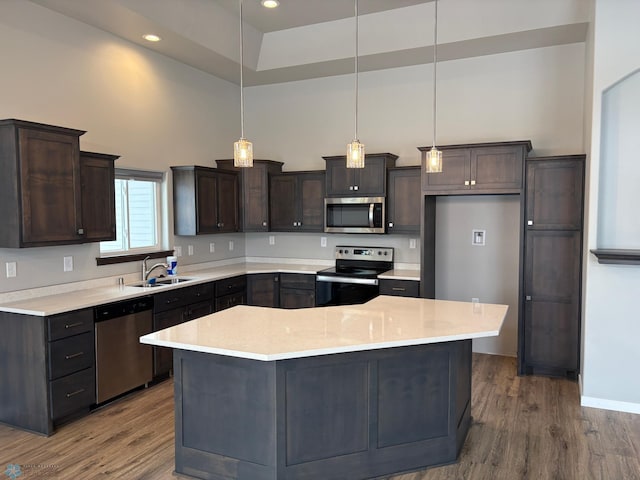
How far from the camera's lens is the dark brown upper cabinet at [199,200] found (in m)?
5.21

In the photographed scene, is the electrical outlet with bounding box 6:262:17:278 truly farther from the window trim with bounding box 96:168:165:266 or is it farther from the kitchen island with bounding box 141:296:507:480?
the kitchen island with bounding box 141:296:507:480

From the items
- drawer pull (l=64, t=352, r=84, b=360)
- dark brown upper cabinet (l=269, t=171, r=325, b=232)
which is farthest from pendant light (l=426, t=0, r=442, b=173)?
drawer pull (l=64, t=352, r=84, b=360)

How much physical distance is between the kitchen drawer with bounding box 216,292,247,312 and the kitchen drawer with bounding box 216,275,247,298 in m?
0.04

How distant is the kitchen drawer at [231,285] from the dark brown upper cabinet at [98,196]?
4.21ft

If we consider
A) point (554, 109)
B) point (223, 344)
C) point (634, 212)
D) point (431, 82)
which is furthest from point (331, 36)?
point (223, 344)

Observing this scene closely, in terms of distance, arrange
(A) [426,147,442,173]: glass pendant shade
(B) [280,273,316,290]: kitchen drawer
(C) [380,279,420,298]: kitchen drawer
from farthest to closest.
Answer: (B) [280,273,316,290]: kitchen drawer < (C) [380,279,420,298]: kitchen drawer < (A) [426,147,442,173]: glass pendant shade

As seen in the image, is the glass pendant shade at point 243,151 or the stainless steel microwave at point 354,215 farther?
the stainless steel microwave at point 354,215

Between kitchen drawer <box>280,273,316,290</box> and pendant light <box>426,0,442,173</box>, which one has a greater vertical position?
pendant light <box>426,0,442,173</box>

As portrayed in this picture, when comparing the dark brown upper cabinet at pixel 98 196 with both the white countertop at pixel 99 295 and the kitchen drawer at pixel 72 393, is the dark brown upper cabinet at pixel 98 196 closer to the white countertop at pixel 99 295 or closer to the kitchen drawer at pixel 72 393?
the white countertop at pixel 99 295

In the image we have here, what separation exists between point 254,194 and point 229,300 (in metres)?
1.39

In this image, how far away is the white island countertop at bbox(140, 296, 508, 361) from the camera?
244 cm

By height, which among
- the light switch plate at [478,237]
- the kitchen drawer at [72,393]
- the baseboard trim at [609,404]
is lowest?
the baseboard trim at [609,404]

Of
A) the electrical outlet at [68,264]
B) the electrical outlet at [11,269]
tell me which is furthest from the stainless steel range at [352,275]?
the electrical outlet at [11,269]

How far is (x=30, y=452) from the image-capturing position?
3.13 m
